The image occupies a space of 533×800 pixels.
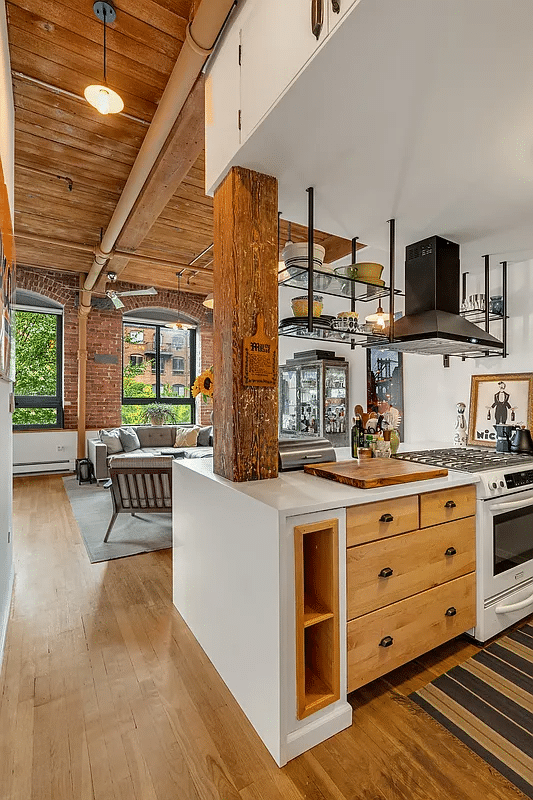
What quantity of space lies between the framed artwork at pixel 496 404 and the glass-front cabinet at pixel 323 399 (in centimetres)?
195

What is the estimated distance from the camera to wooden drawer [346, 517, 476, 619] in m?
1.63

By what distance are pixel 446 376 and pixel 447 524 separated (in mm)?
2185

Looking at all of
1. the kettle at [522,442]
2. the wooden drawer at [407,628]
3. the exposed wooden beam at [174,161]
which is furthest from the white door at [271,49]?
the kettle at [522,442]

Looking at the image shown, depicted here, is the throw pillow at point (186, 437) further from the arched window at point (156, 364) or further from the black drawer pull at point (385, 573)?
the black drawer pull at point (385, 573)

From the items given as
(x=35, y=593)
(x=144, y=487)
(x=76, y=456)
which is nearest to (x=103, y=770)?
(x=35, y=593)

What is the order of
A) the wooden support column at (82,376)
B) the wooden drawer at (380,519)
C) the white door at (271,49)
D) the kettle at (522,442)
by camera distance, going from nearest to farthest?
the white door at (271,49), the wooden drawer at (380,519), the kettle at (522,442), the wooden support column at (82,376)

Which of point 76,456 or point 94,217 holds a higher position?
point 94,217

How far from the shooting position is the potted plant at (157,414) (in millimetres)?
7797

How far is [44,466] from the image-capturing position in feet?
22.5

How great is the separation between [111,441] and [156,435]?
952 mm

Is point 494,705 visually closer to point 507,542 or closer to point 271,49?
point 507,542

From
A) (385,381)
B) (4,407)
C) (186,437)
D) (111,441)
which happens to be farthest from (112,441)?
(385,381)

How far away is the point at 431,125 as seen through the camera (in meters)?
1.66

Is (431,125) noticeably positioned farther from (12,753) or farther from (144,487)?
(144,487)
